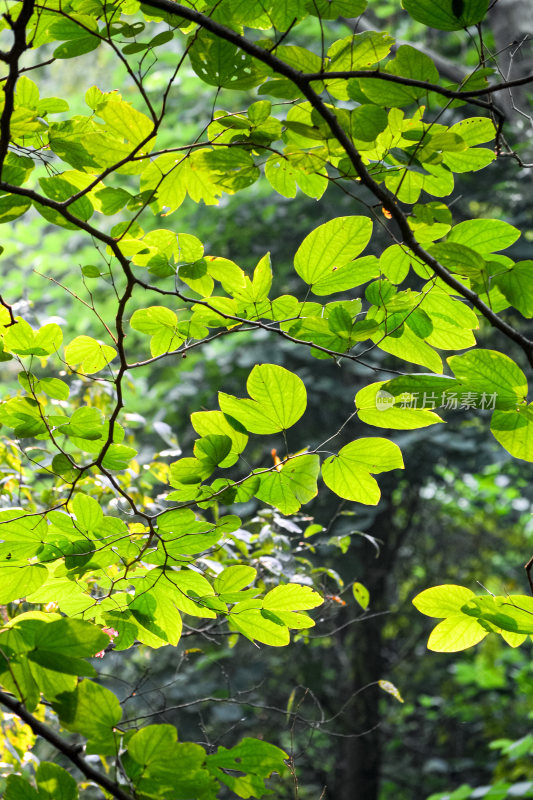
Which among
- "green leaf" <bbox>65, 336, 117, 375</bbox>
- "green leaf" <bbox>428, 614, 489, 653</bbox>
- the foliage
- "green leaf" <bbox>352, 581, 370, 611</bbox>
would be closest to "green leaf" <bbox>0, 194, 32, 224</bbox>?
the foliage

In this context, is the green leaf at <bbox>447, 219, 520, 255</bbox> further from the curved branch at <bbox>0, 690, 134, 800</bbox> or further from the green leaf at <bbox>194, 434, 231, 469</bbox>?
the curved branch at <bbox>0, 690, 134, 800</bbox>

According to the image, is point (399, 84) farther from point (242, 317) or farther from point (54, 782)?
point (54, 782)

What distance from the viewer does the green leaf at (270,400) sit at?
64 centimetres

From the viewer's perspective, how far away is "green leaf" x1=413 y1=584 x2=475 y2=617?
64cm

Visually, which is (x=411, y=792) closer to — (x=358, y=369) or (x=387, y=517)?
(x=387, y=517)

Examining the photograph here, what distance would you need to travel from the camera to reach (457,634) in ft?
2.17

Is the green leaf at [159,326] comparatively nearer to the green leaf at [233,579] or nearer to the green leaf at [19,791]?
the green leaf at [233,579]

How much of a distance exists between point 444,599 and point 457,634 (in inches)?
2.0

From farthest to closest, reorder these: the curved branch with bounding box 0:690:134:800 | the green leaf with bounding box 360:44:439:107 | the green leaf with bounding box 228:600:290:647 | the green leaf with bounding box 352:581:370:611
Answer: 1. the green leaf with bounding box 352:581:370:611
2. the green leaf with bounding box 228:600:290:647
3. the green leaf with bounding box 360:44:439:107
4. the curved branch with bounding box 0:690:134:800

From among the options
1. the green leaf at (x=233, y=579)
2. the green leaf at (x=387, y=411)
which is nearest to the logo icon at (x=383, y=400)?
the green leaf at (x=387, y=411)

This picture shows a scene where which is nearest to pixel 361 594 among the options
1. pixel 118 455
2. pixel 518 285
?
pixel 118 455

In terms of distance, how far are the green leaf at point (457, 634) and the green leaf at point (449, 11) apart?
22.5 inches

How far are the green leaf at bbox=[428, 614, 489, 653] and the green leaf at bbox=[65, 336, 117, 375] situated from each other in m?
0.50

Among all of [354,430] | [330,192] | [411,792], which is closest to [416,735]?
[411,792]
